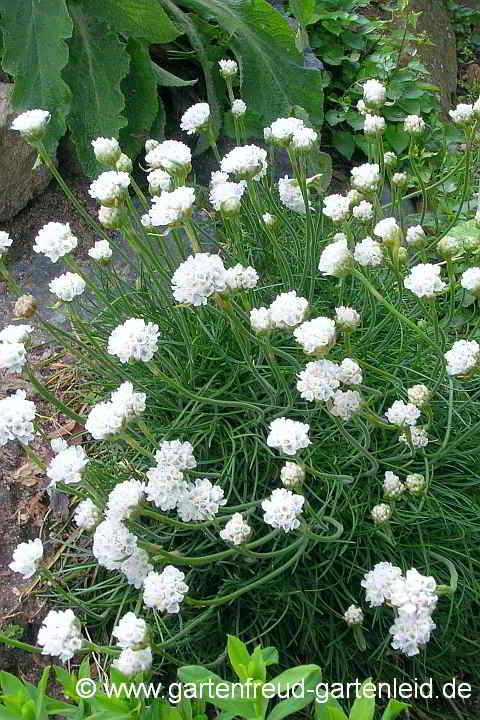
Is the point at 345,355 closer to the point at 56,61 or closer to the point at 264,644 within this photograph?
Answer: the point at 264,644

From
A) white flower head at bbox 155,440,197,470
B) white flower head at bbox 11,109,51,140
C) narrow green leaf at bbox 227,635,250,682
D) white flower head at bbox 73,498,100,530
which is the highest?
white flower head at bbox 11,109,51,140

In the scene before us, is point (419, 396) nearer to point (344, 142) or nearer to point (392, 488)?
point (392, 488)

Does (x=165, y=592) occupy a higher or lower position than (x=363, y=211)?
lower

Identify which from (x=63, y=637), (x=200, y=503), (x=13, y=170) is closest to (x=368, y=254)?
(x=200, y=503)

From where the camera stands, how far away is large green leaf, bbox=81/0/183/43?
261cm

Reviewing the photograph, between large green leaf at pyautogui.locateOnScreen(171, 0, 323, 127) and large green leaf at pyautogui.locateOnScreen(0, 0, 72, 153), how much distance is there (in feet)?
2.21

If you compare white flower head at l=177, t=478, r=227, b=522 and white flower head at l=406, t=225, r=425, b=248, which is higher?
white flower head at l=406, t=225, r=425, b=248

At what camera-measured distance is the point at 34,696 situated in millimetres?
1303

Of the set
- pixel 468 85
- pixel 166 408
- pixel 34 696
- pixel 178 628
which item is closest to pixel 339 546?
pixel 178 628

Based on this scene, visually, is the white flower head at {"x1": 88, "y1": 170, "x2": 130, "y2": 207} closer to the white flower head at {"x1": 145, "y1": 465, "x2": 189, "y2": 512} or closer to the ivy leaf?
the white flower head at {"x1": 145, "y1": 465, "x2": 189, "y2": 512}

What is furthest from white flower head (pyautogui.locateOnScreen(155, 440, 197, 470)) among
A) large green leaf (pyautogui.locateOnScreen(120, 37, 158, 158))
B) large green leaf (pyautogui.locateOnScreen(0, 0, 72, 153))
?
large green leaf (pyautogui.locateOnScreen(120, 37, 158, 158))

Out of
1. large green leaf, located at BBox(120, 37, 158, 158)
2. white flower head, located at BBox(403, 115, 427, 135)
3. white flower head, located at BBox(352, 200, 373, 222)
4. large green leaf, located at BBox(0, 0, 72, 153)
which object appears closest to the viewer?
white flower head, located at BBox(352, 200, 373, 222)

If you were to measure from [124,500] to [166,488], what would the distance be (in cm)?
8

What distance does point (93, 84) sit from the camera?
2.65 meters
